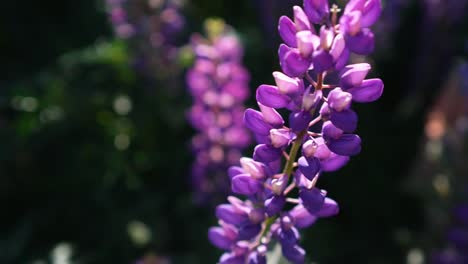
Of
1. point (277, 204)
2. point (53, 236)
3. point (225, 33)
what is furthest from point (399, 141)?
point (277, 204)

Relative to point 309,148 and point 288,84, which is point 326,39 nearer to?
point 288,84

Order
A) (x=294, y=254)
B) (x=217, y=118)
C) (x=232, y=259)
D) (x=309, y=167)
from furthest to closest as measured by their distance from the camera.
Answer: (x=217, y=118)
(x=232, y=259)
(x=294, y=254)
(x=309, y=167)

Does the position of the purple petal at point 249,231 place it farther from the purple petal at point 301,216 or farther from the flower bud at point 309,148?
the flower bud at point 309,148

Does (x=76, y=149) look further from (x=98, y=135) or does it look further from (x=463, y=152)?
(x=463, y=152)

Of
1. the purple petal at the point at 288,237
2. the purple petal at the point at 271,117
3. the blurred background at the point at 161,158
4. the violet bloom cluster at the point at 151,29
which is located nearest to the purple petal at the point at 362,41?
A: the purple petal at the point at 271,117

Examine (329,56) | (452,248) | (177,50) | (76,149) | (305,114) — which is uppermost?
(329,56)

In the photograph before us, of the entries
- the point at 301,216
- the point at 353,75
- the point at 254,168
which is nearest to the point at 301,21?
the point at 353,75

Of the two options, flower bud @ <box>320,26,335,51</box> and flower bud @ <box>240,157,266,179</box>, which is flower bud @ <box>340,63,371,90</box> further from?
flower bud @ <box>240,157,266,179</box>
